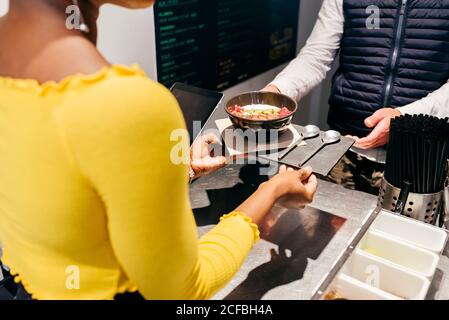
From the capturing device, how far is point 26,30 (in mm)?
618

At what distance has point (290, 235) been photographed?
128 cm

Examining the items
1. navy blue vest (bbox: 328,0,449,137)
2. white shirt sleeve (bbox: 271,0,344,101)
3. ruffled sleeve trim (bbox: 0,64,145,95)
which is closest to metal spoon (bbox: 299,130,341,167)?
white shirt sleeve (bbox: 271,0,344,101)

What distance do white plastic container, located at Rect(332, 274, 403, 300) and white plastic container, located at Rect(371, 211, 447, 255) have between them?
23 cm

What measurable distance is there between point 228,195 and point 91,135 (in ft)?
3.29

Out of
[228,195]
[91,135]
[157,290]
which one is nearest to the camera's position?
[91,135]

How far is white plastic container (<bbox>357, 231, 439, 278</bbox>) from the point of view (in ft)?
3.56

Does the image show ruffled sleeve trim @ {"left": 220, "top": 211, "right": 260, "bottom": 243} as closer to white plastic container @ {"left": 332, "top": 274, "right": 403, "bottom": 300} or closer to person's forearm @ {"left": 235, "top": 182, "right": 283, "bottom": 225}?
person's forearm @ {"left": 235, "top": 182, "right": 283, "bottom": 225}

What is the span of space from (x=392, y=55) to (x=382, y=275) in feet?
4.63

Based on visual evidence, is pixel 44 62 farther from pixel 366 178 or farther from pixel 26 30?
pixel 366 178

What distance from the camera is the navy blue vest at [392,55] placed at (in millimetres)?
2039

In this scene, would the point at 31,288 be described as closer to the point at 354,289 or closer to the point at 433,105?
the point at 354,289

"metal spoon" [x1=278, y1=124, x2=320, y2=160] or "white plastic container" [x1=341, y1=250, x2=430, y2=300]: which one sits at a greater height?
"metal spoon" [x1=278, y1=124, x2=320, y2=160]

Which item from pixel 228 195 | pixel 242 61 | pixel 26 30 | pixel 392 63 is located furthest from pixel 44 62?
pixel 242 61

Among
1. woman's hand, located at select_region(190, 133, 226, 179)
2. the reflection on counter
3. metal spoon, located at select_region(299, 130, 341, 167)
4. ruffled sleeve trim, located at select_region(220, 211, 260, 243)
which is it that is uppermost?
ruffled sleeve trim, located at select_region(220, 211, 260, 243)
